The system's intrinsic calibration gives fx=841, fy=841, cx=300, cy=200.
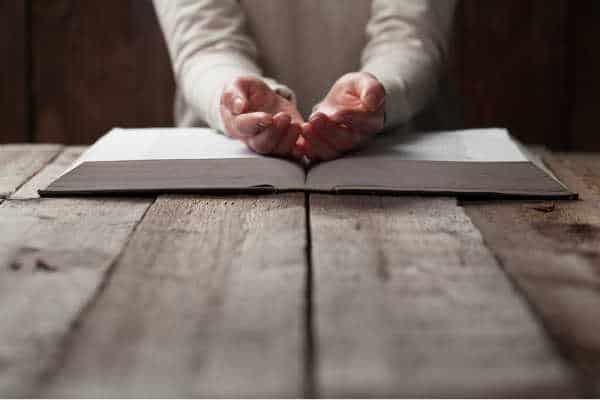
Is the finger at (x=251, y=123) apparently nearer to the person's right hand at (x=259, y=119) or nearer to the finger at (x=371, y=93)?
the person's right hand at (x=259, y=119)

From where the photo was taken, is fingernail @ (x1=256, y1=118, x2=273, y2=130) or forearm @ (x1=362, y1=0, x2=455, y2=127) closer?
fingernail @ (x1=256, y1=118, x2=273, y2=130)

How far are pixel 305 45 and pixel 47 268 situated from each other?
3.46 ft

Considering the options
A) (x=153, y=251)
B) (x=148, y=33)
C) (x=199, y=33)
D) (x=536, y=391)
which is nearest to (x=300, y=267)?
(x=153, y=251)

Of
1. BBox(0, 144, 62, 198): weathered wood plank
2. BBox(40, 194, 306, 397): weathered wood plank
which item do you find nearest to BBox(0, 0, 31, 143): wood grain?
BBox(0, 144, 62, 198): weathered wood plank

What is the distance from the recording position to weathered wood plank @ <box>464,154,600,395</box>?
21.9 inches

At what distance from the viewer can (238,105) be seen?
111cm

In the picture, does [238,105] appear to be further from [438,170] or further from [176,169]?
[438,170]

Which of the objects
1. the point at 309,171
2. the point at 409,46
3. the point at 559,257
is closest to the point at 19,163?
the point at 309,171

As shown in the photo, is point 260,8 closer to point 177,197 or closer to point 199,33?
point 199,33

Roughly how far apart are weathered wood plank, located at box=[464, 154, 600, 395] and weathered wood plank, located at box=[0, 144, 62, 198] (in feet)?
1.87

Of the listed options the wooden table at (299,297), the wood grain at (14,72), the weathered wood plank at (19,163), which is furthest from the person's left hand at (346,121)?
the wood grain at (14,72)

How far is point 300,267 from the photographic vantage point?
69 centimetres

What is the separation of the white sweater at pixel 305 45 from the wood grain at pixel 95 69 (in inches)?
21.6

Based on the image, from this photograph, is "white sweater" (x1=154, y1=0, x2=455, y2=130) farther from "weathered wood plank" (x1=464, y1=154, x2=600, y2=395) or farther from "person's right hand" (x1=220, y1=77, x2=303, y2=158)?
"weathered wood plank" (x1=464, y1=154, x2=600, y2=395)
